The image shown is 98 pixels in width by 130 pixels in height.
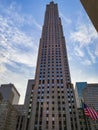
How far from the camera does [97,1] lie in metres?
4.55

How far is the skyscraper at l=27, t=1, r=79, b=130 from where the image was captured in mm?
77975

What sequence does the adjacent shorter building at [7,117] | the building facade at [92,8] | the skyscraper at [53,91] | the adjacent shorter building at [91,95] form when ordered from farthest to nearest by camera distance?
1. the adjacent shorter building at [91,95]
2. the adjacent shorter building at [7,117]
3. the skyscraper at [53,91]
4. the building facade at [92,8]

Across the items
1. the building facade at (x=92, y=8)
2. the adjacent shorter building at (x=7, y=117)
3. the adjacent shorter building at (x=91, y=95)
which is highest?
the adjacent shorter building at (x=91, y=95)

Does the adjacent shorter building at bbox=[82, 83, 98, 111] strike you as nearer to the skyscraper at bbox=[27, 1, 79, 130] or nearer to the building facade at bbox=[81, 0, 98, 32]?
the skyscraper at bbox=[27, 1, 79, 130]

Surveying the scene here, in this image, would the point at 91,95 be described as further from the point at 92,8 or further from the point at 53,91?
the point at 92,8

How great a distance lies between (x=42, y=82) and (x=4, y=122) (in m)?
36.5

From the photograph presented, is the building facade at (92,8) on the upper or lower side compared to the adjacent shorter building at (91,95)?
lower

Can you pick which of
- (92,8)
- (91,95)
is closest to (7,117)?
(92,8)

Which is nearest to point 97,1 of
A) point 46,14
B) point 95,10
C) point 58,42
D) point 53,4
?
point 95,10

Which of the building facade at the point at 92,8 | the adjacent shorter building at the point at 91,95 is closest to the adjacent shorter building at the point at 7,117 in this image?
the building facade at the point at 92,8

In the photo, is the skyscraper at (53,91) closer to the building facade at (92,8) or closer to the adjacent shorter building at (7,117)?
the adjacent shorter building at (7,117)

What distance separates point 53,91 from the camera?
304 ft

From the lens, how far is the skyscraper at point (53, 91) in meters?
78.0

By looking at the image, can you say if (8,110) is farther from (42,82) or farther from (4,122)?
(42,82)
